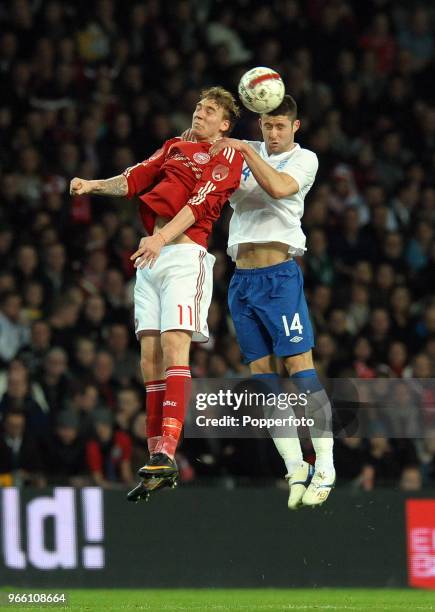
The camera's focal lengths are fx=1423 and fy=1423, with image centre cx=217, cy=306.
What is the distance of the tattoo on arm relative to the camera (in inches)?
371

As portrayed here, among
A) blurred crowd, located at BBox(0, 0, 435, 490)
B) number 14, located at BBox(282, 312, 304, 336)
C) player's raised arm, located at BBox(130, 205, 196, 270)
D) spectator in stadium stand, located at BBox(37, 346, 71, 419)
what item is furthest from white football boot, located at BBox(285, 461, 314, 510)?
spectator in stadium stand, located at BBox(37, 346, 71, 419)

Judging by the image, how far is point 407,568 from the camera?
12625 millimetres

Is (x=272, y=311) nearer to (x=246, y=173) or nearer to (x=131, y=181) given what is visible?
(x=246, y=173)

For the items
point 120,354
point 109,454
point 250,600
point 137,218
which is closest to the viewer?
point 250,600

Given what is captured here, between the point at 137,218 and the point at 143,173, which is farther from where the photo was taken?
the point at 137,218

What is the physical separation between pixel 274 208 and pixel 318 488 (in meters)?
1.94

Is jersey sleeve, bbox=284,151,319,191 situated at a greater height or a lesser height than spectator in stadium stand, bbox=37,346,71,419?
greater

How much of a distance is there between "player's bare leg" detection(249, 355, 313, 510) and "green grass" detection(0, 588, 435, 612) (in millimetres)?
826

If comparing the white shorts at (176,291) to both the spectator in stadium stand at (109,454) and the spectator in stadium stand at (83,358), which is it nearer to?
the spectator in stadium stand at (109,454)

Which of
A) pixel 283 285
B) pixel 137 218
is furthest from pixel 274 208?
pixel 137 218

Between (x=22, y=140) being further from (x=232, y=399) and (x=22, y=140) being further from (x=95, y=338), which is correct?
(x=232, y=399)

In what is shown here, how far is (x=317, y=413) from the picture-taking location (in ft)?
32.5

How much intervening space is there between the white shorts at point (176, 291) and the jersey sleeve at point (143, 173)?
1.96ft

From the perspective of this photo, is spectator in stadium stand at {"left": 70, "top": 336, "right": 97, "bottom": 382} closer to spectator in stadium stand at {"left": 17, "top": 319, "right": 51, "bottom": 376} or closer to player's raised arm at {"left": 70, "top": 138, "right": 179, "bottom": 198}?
spectator in stadium stand at {"left": 17, "top": 319, "right": 51, "bottom": 376}
